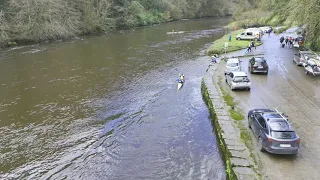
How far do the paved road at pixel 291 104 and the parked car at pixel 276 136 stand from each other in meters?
0.60

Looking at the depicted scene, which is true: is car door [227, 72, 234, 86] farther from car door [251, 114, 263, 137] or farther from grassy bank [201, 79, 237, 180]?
car door [251, 114, 263, 137]

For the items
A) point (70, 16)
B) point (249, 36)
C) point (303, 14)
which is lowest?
point (249, 36)

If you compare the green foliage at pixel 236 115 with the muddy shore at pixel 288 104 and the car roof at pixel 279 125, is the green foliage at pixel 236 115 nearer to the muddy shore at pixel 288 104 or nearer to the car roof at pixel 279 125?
the muddy shore at pixel 288 104

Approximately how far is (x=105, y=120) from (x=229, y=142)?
9.57 m

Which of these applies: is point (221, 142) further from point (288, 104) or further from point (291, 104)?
point (291, 104)

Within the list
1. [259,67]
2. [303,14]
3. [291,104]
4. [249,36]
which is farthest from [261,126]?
[249,36]

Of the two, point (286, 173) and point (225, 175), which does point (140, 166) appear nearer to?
point (225, 175)

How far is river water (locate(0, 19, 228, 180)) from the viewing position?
54.0 feet

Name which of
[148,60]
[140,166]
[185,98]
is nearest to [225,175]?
[140,166]

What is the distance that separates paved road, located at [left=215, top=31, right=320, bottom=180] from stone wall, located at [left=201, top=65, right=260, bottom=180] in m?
0.78

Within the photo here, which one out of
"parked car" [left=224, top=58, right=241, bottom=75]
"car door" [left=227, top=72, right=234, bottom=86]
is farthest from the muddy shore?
"parked car" [left=224, top=58, right=241, bottom=75]

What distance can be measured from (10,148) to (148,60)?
26153 millimetres

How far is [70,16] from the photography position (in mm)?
63438

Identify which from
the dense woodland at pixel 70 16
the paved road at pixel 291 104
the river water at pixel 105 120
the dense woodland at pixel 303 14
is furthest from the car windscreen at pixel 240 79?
the dense woodland at pixel 70 16
